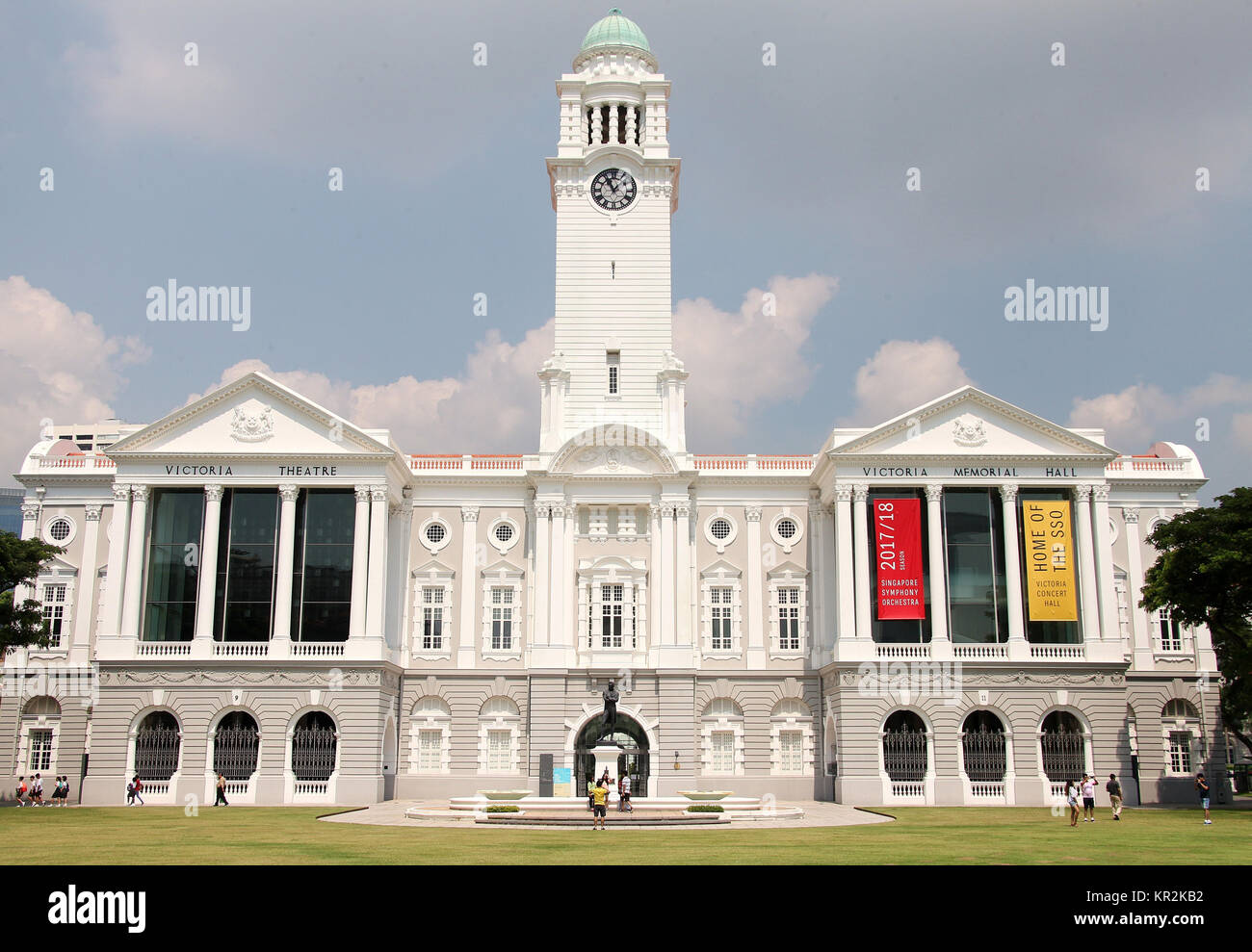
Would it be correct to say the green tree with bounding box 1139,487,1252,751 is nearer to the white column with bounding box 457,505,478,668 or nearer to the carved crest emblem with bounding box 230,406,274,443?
the white column with bounding box 457,505,478,668

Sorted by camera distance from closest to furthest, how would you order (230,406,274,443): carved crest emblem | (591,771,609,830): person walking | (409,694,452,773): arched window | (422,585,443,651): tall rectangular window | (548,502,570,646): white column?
(591,771,609,830): person walking, (230,406,274,443): carved crest emblem, (548,502,570,646): white column, (409,694,452,773): arched window, (422,585,443,651): tall rectangular window

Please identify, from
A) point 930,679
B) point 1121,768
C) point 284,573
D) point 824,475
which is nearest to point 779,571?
point 824,475

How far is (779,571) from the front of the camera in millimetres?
55750

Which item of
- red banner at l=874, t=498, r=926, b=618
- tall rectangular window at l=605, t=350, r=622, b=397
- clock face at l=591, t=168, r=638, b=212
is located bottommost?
red banner at l=874, t=498, r=926, b=618

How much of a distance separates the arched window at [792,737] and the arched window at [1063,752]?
9.90 meters

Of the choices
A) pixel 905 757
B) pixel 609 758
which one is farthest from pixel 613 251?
pixel 905 757

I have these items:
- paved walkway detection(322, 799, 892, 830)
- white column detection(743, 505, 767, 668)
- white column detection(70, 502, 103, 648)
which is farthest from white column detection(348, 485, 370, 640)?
white column detection(743, 505, 767, 668)

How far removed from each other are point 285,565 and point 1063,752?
110ft

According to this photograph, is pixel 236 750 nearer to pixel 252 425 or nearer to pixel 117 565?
pixel 117 565

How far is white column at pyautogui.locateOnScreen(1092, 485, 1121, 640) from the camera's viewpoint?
51438 millimetres

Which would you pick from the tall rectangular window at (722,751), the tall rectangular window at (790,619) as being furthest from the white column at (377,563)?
the tall rectangular window at (790,619)

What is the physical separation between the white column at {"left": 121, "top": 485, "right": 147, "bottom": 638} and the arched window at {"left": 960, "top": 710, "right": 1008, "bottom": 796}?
3472 centimetres

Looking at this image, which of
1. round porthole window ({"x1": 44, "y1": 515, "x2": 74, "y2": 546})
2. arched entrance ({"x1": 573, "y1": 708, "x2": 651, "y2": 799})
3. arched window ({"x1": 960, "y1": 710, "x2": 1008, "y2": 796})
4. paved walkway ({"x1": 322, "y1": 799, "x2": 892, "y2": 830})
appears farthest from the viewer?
round porthole window ({"x1": 44, "y1": 515, "x2": 74, "y2": 546})

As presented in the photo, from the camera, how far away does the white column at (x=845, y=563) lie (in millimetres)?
51406
